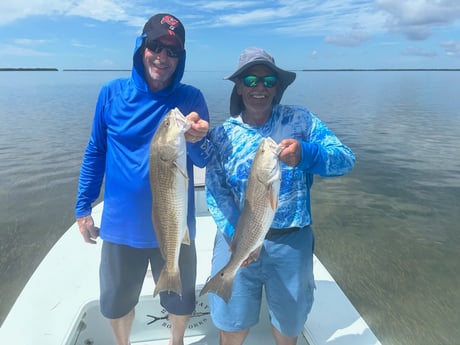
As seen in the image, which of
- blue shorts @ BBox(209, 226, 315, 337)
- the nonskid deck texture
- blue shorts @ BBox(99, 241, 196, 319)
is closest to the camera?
blue shorts @ BBox(209, 226, 315, 337)

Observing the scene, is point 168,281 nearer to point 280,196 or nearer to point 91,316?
point 280,196

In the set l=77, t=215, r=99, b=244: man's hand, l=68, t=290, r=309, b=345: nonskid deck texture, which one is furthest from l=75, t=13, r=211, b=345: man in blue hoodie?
l=68, t=290, r=309, b=345: nonskid deck texture

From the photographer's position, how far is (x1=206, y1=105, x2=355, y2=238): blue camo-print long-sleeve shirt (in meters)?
2.73

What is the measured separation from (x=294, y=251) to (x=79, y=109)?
31.1 m

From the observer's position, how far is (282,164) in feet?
8.75

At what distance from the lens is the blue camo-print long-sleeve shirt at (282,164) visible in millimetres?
2727

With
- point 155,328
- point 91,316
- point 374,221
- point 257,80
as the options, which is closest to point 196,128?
point 257,80

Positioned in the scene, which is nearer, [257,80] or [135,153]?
[257,80]

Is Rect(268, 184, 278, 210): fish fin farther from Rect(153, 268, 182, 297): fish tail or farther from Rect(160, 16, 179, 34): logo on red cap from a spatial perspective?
Rect(160, 16, 179, 34): logo on red cap

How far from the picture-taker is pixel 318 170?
245 cm

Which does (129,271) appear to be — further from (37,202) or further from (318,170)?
(37,202)

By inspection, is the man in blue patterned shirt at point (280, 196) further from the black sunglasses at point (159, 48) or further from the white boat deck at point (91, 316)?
the white boat deck at point (91, 316)

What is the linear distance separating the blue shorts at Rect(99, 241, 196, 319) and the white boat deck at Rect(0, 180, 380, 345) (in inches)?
22.7

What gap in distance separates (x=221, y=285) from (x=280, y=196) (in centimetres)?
82
